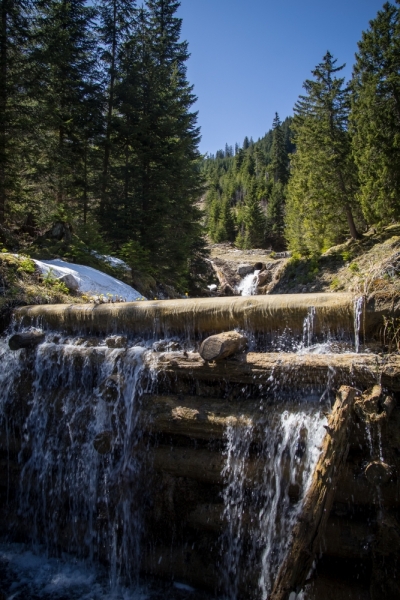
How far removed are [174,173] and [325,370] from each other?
14.3m

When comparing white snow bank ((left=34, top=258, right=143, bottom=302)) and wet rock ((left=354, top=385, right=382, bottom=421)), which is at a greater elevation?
white snow bank ((left=34, top=258, right=143, bottom=302))

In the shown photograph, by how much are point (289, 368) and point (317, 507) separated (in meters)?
1.79

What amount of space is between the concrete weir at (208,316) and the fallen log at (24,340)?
2.51 feet

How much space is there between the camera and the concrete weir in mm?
5035

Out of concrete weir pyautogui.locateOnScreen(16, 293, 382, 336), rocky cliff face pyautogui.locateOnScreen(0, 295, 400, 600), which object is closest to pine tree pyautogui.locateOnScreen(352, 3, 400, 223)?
concrete weir pyautogui.locateOnScreen(16, 293, 382, 336)

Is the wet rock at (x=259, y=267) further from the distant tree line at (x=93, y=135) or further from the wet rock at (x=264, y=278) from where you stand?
the distant tree line at (x=93, y=135)

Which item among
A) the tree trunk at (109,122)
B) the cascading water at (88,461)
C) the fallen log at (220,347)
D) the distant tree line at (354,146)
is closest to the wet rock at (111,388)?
the cascading water at (88,461)

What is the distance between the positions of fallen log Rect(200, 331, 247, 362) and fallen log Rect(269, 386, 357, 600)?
158 centimetres

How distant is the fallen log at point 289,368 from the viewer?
3982 mm

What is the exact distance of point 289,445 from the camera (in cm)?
389

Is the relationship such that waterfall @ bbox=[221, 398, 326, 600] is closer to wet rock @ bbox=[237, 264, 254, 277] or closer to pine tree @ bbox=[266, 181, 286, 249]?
wet rock @ bbox=[237, 264, 254, 277]

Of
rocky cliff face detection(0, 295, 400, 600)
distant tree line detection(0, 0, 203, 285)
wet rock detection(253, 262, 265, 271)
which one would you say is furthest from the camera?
wet rock detection(253, 262, 265, 271)

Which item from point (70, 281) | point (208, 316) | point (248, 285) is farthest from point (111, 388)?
point (248, 285)

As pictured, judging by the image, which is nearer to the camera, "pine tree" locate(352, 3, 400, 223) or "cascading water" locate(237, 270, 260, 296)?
"pine tree" locate(352, 3, 400, 223)
